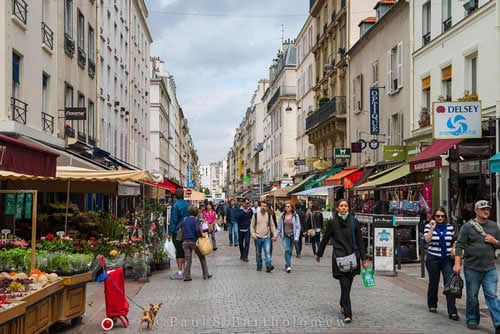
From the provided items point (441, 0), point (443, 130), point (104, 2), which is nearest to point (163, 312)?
point (443, 130)

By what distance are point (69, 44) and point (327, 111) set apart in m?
17.8

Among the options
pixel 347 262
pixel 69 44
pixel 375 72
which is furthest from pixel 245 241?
pixel 375 72

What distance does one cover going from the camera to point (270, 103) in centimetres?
7100

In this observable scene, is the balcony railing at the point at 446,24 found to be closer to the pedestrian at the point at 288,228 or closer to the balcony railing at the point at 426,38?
the balcony railing at the point at 426,38

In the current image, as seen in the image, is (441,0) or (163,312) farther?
(441,0)

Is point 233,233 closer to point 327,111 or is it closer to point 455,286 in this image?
point 327,111

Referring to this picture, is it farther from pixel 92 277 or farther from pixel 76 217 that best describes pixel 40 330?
pixel 76 217

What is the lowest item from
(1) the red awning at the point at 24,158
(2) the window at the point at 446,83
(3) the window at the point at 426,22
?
(1) the red awning at the point at 24,158

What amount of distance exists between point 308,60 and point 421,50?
23585 mm

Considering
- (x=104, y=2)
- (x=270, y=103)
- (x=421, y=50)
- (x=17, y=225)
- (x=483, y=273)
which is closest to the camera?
(x=483, y=273)

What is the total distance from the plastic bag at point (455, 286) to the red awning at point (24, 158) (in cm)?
568

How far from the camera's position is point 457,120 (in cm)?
1777

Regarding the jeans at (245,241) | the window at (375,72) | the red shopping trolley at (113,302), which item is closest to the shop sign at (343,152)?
the window at (375,72)

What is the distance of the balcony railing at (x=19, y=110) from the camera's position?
16.6 meters
